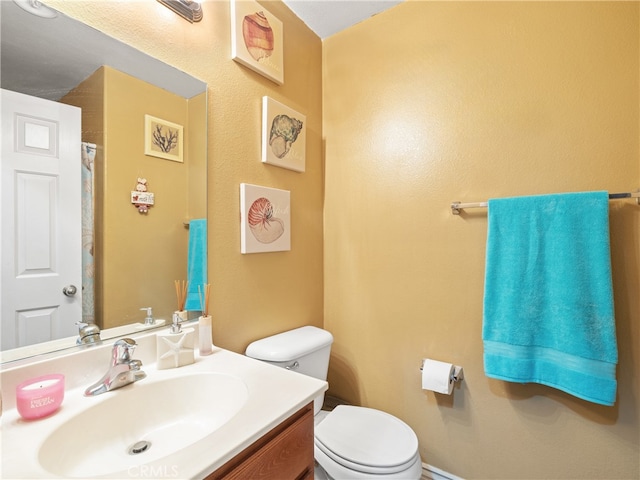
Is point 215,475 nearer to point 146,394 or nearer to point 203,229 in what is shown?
point 146,394

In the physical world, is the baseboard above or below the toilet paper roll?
below

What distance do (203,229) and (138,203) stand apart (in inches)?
9.4

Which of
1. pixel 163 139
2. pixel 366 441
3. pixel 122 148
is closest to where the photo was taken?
pixel 122 148

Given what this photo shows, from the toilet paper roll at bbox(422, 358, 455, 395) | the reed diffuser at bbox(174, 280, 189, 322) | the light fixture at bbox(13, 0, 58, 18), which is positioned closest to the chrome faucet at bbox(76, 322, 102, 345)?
the reed diffuser at bbox(174, 280, 189, 322)

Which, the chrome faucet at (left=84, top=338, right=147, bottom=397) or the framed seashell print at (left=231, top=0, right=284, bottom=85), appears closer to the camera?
the chrome faucet at (left=84, top=338, right=147, bottom=397)

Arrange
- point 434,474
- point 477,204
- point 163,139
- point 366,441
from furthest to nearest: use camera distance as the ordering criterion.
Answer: point 434,474, point 477,204, point 366,441, point 163,139

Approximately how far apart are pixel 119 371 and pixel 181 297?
31 cm

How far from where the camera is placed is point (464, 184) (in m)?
1.34

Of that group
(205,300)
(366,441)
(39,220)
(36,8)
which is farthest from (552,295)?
(36,8)

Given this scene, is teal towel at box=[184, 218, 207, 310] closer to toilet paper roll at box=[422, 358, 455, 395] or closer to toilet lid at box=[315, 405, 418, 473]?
toilet lid at box=[315, 405, 418, 473]

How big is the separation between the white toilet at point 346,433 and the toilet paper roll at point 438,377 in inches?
8.2

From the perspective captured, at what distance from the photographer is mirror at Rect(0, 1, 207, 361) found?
759 mm

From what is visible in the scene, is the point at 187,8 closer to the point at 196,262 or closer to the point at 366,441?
the point at 196,262

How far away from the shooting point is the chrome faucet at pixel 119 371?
0.77 m
